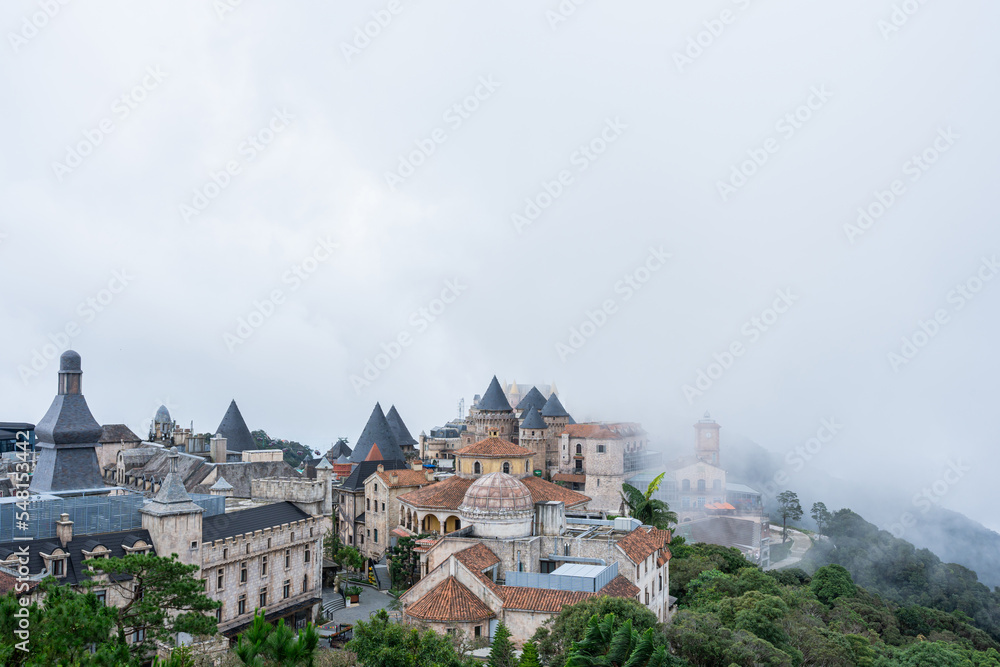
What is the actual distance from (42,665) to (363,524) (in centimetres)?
4667

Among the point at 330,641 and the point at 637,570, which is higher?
the point at 637,570

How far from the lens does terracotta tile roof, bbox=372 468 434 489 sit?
59812 millimetres

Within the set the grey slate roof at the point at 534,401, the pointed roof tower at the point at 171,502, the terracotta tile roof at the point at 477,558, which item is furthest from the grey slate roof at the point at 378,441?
the pointed roof tower at the point at 171,502

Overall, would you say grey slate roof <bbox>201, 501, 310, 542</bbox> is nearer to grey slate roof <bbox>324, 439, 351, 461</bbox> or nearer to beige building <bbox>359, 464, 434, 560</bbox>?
beige building <bbox>359, 464, 434, 560</bbox>

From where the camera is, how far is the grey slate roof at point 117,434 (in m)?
78.2

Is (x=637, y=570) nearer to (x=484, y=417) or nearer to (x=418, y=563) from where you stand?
(x=418, y=563)

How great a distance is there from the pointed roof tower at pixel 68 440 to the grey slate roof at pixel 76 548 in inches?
472

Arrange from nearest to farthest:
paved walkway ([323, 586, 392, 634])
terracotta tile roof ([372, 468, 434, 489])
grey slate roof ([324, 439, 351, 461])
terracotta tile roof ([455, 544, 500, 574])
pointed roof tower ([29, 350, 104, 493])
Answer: terracotta tile roof ([455, 544, 500, 574]) → pointed roof tower ([29, 350, 104, 493]) → paved walkway ([323, 586, 392, 634]) → terracotta tile roof ([372, 468, 434, 489]) → grey slate roof ([324, 439, 351, 461])

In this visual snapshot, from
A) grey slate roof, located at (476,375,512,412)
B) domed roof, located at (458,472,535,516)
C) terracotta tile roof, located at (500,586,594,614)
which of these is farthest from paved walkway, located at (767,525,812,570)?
terracotta tile roof, located at (500,586,594,614)

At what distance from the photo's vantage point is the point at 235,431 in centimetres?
7981

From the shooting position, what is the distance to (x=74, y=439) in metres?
45.1

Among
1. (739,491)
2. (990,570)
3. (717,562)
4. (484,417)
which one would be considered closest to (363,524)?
(484,417)

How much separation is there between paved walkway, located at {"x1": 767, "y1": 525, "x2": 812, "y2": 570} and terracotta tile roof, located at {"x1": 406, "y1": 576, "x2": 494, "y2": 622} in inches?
1973

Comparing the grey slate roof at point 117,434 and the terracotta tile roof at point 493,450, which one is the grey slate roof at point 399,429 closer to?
the grey slate roof at point 117,434
